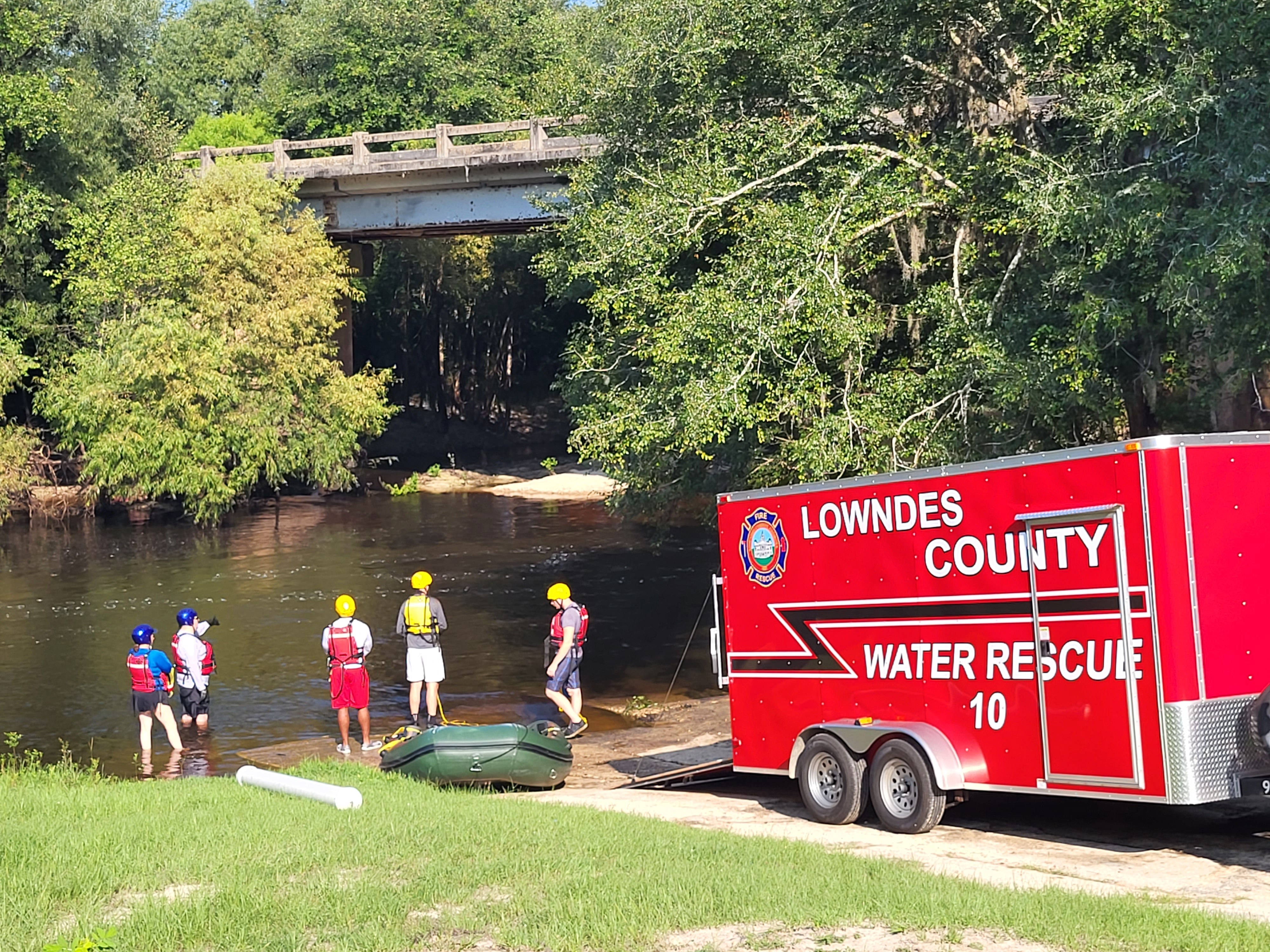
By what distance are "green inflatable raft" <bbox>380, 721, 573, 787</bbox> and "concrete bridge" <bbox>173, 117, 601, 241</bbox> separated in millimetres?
30603

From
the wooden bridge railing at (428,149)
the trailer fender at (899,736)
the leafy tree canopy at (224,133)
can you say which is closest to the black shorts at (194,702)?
the trailer fender at (899,736)

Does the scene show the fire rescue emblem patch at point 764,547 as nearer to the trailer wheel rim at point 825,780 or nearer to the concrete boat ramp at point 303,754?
the trailer wheel rim at point 825,780

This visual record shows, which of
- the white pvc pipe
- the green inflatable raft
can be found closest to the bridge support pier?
the green inflatable raft

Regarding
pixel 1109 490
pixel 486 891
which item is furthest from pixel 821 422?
pixel 486 891

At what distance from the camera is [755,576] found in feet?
45.6

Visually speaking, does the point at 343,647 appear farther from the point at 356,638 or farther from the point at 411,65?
the point at 411,65

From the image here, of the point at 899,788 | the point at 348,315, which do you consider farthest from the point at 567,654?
the point at 348,315

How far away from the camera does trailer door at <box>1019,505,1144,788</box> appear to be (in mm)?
10453

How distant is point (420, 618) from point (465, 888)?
9757mm

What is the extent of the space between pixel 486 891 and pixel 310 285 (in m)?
41.3

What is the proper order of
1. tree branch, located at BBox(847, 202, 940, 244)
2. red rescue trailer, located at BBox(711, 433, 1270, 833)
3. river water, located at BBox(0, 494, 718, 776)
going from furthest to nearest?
river water, located at BBox(0, 494, 718, 776) < tree branch, located at BBox(847, 202, 940, 244) < red rescue trailer, located at BBox(711, 433, 1270, 833)

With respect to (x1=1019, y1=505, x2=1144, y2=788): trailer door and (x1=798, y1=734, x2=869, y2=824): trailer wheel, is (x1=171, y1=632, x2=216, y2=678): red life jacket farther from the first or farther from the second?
(x1=1019, y1=505, x2=1144, y2=788): trailer door

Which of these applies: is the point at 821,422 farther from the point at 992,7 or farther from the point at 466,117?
the point at 466,117

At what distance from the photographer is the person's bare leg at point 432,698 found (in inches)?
725
